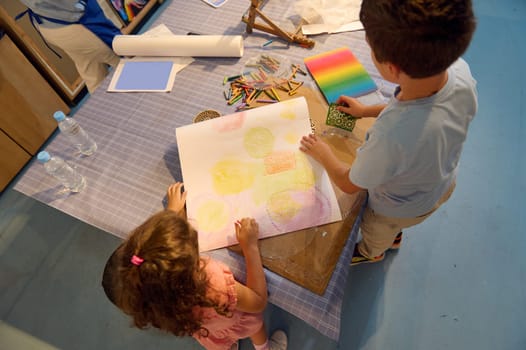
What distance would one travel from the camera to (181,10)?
51.7 inches

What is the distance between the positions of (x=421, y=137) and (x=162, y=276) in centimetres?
59

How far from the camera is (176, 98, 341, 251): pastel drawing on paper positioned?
0.82 metres

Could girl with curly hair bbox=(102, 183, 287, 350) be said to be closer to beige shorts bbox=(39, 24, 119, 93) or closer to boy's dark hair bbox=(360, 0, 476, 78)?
boy's dark hair bbox=(360, 0, 476, 78)

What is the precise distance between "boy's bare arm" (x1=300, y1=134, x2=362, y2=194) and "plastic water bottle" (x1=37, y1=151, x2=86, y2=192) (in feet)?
A: 2.25

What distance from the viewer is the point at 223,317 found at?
0.86m

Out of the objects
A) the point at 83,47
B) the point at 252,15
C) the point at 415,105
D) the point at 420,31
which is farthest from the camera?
the point at 83,47

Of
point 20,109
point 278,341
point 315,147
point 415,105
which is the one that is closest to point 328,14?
point 315,147

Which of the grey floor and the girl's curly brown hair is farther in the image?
the grey floor

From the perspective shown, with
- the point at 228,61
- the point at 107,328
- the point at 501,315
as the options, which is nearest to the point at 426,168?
the point at 228,61

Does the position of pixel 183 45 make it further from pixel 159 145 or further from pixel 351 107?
pixel 351 107

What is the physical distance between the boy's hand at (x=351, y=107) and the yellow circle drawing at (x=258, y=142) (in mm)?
222

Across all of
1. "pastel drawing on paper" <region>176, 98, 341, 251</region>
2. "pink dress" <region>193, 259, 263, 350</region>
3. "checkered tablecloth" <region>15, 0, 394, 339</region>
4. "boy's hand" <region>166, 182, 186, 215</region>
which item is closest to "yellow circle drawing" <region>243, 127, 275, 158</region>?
"pastel drawing on paper" <region>176, 98, 341, 251</region>

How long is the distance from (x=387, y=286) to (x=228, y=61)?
3.80 ft

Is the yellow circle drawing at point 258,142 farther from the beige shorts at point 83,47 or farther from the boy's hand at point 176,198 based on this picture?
the beige shorts at point 83,47
